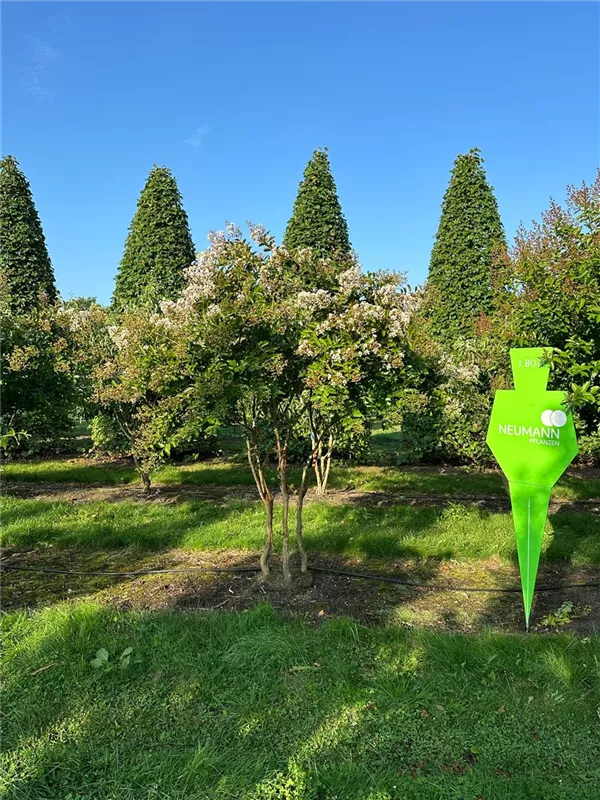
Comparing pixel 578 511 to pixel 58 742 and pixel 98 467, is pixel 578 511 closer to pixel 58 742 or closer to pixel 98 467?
pixel 58 742

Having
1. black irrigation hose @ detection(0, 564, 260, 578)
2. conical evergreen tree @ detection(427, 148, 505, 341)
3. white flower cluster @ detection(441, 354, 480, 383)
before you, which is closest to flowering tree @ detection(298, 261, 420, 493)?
black irrigation hose @ detection(0, 564, 260, 578)

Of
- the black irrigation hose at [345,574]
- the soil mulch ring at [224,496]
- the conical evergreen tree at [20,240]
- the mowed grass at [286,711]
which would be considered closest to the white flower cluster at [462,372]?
the soil mulch ring at [224,496]

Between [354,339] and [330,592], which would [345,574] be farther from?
[354,339]

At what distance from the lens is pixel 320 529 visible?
5711 millimetres

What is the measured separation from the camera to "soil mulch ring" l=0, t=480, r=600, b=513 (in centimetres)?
716

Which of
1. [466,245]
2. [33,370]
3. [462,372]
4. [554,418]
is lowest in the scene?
[554,418]

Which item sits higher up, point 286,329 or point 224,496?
point 286,329

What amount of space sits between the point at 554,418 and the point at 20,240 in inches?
572

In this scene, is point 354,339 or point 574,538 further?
point 574,538

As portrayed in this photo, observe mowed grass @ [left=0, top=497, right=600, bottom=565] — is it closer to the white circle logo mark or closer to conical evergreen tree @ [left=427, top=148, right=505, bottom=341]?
the white circle logo mark

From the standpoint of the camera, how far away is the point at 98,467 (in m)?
10.3

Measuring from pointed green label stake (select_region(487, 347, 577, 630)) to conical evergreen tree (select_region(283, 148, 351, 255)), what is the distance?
12.4 metres

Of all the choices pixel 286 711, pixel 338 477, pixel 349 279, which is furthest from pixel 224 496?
pixel 286 711

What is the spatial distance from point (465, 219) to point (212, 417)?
42.4 ft
